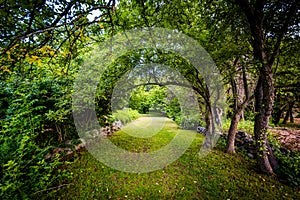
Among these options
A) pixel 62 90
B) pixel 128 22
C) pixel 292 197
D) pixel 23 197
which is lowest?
pixel 292 197

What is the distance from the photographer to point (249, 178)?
366 centimetres

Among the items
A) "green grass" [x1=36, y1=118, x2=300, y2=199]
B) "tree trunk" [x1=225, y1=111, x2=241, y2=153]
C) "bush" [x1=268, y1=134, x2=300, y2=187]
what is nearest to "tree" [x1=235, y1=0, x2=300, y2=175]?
"bush" [x1=268, y1=134, x2=300, y2=187]

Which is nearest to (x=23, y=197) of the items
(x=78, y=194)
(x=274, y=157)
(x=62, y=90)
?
(x=78, y=194)

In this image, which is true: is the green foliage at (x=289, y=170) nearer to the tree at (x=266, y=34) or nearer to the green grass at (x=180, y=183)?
the tree at (x=266, y=34)

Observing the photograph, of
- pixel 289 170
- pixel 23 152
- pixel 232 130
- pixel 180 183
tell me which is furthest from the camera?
A: pixel 232 130

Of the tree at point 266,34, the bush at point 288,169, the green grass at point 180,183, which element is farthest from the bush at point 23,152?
the bush at point 288,169

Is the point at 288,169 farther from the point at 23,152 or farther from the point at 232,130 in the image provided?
the point at 23,152

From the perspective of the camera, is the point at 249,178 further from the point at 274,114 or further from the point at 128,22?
the point at 274,114

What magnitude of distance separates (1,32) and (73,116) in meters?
3.01

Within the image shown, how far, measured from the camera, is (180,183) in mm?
3447

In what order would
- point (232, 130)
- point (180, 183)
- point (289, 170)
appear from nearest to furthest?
point (180, 183), point (289, 170), point (232, 130)

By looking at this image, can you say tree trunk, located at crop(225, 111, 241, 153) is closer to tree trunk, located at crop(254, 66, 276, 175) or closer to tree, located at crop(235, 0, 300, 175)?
tree trunk, located at crop(254, 66, 276, 175)

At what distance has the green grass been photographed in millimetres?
3018

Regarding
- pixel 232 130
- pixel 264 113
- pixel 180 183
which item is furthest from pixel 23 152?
pixel 232 130
